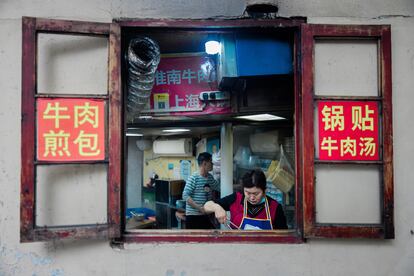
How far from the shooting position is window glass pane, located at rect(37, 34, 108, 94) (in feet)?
9.54

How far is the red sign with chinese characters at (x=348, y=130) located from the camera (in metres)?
2.87

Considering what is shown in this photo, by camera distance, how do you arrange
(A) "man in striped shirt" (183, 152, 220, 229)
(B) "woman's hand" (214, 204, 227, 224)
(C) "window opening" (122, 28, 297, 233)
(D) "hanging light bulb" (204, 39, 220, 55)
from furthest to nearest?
1. (A) "man in striped shirt" (183, 152, 220, 229)
2. (B) "woman's hand" (214, 204, 227, 224)
3. (D) "hanging light bulb" (204, 39, 220, 55)
4. (C) "window opening" (122, 28, 297, 233)

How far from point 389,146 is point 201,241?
175 cm

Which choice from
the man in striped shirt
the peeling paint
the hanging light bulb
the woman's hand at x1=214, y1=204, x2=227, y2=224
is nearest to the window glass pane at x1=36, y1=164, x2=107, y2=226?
the peeling paint

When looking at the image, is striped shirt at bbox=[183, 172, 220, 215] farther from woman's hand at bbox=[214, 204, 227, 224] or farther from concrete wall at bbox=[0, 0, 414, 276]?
concrete wall at bbox=[0, 0, 414, 276]

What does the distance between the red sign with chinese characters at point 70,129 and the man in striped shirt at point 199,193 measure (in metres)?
2.84

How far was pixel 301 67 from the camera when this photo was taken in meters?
2.91

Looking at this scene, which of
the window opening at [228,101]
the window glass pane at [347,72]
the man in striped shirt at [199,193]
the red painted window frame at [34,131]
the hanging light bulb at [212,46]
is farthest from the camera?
the man in striped shirt at [199,193]

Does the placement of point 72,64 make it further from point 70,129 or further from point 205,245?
point 205,245

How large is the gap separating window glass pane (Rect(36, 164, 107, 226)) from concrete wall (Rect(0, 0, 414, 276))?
0.23m

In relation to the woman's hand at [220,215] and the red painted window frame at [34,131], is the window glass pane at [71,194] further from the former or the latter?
the woman's hand at [220,215]

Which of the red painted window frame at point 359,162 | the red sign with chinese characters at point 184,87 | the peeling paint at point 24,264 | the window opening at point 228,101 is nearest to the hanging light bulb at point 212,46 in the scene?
the window opening at point 228,101

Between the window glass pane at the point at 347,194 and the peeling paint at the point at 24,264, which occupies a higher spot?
the window glass pane at the point at 347,194

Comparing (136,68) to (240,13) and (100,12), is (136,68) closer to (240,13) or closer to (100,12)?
(100,12)
